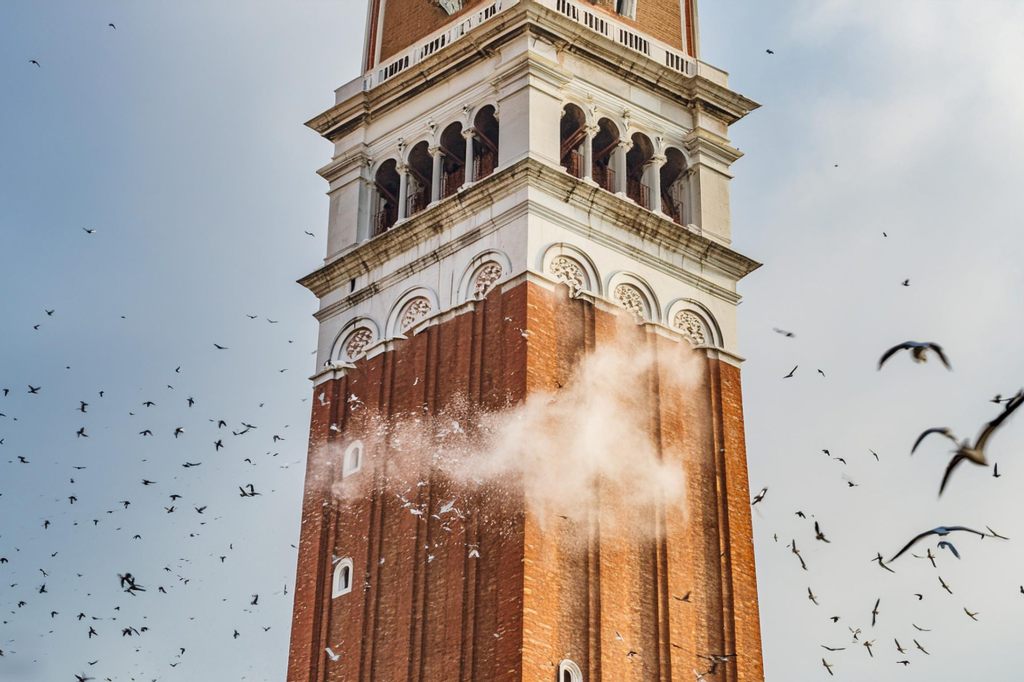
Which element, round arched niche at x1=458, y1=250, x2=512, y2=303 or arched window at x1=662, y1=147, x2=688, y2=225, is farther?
arched window at x1=662, y1=147, x2=688, y2=225

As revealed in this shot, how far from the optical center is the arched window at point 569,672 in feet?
122

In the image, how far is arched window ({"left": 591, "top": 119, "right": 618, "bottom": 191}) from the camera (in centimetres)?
4625

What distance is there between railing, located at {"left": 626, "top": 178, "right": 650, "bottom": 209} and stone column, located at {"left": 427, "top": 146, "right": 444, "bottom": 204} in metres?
4.70

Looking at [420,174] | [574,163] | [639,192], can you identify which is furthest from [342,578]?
[639,192]

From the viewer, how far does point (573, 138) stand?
151ft

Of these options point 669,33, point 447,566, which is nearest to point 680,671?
point 447,566

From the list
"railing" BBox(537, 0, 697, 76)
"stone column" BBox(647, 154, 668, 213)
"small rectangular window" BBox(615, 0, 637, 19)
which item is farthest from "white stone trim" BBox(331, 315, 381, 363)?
"small rectangular window" BBox(615, 0, 637, 19)

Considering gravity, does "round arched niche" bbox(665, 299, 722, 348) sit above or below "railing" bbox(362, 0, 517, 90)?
below

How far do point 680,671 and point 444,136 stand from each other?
15.3 meters

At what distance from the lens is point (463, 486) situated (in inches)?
1587

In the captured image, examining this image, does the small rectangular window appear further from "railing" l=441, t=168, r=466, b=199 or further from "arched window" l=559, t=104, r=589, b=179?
"railing" l=441, t=168, r=466, b=199

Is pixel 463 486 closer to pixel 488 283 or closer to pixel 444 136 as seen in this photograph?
pixel 488 283

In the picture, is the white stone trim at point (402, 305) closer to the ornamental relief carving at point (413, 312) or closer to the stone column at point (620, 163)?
the ornamental relief carving at point (413, 312)

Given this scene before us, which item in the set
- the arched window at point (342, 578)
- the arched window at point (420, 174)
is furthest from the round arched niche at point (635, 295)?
the arched window at point (342, 578)
